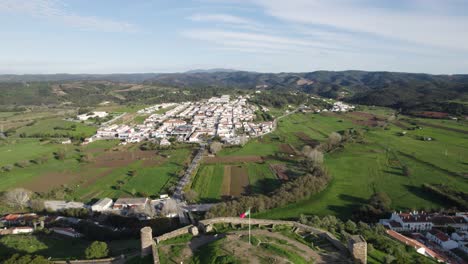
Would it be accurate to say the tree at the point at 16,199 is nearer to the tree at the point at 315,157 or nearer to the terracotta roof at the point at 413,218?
the tree at the point at 315,157

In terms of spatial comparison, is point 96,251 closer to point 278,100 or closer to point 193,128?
point 193,128

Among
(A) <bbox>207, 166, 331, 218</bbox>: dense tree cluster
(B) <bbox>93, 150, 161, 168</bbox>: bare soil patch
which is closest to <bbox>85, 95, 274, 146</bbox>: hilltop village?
(B) <bbox>93, 150, 161, 168</bbox>: bare soil patch

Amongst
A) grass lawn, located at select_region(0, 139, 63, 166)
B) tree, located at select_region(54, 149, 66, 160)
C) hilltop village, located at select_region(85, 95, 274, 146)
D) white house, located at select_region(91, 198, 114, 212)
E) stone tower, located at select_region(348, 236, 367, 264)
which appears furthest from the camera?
hilltop village, located at select_region(85, 95, 274, 146)

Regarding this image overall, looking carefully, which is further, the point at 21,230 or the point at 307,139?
the point at 307,139

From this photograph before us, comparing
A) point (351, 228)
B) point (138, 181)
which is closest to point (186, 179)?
point (138, 181)

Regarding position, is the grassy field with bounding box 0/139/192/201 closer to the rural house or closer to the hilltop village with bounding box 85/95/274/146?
the rural house

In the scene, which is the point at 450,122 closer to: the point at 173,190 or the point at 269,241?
the point at 173,190
